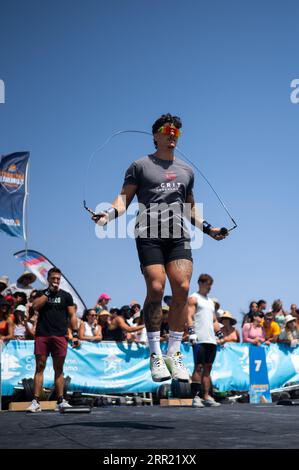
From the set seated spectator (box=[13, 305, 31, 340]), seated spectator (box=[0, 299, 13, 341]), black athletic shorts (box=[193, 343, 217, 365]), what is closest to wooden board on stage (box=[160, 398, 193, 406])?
black athletic shorts (box=[193, 343, 217, 365])

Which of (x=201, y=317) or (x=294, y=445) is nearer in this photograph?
(x=294, y=445)

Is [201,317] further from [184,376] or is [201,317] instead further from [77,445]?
[77,445]

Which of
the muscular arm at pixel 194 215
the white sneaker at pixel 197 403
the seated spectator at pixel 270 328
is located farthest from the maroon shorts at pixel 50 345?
the seated spectator at pixel 270 328

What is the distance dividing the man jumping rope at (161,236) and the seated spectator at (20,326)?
739cm

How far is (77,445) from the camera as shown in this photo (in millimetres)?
3781

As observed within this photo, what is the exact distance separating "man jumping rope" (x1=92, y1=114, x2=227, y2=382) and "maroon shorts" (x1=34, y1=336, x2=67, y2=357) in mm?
3634

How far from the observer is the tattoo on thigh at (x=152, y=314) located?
20.1 feet

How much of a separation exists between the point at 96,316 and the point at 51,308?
490cm

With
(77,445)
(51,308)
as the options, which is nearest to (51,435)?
(77,445)

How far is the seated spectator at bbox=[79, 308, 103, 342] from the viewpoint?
45.0 feet

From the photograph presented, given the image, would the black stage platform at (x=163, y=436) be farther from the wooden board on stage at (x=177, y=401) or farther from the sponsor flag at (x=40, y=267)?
the sponsor flag at (x=40, y=267)

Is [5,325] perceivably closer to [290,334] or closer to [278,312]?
[290,334]

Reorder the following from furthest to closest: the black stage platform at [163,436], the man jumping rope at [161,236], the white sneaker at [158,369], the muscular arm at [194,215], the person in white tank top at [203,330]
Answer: the person in white tank top at [203,330] < the muscular arm at [194,215] < the man jumping rope at [161,236] < the white sneaker at [158,369] < the black stage platform at [163,436]

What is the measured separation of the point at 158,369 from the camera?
5.96 m
